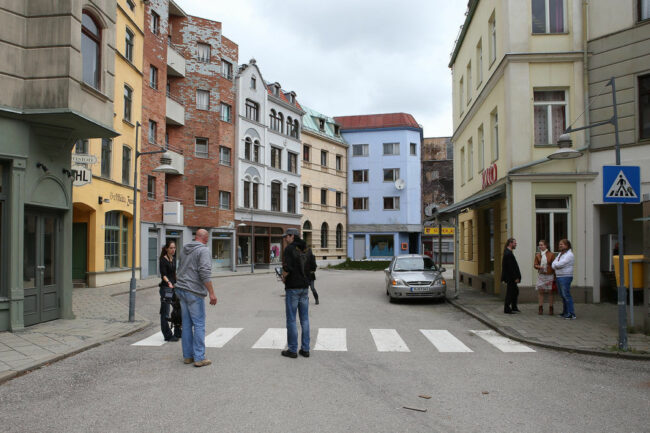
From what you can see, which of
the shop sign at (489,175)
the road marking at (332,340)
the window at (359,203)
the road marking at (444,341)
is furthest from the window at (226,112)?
the road marking at (444,341)

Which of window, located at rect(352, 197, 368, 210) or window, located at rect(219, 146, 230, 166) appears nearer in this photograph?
window, located at rect(219, 146, 230, 166)

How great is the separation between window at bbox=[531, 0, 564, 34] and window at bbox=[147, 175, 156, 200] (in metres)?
19.2

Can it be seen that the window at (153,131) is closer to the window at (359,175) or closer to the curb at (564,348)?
the curb at (564,348)

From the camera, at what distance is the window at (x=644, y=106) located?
13.4 meters

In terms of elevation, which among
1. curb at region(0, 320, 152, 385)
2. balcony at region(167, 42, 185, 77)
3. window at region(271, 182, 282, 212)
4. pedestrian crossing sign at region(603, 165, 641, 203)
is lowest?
curb at region(0, 320, 152, 385)

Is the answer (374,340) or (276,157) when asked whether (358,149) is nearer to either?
(276,157)

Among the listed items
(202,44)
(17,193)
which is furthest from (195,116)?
(17,193)

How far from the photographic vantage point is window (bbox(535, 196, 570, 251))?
14.3 meters

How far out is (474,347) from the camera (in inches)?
335

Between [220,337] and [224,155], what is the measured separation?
82.3ft

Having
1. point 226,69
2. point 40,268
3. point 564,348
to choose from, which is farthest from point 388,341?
point 226,69

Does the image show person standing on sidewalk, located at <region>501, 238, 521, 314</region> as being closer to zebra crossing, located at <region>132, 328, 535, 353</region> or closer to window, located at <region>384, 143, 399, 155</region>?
zebra crossing, located at <region>132, 328, 535, 353</region>

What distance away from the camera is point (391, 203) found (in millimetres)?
49438

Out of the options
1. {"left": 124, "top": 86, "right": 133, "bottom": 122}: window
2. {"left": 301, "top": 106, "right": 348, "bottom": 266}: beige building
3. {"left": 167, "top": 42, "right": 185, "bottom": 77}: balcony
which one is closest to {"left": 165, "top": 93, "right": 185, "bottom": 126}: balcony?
{"left": 167, "top": 42, "right": 185, "bottom": 77}: balcony
